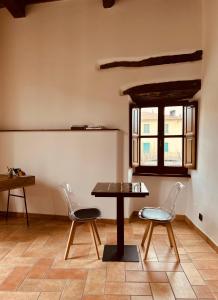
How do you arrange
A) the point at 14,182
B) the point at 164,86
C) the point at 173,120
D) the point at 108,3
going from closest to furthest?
1. the point at 14,182
2. the point at 164,86
3. the point at 108,3
4. the point at 173,120

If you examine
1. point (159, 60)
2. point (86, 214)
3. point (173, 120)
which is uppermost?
point (159, 60)

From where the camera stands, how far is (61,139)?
4324mm

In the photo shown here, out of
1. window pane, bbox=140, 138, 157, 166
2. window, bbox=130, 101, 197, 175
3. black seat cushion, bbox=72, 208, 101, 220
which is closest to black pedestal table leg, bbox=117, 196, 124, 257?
black seat cushion, bbox=72, 208, 101, 220

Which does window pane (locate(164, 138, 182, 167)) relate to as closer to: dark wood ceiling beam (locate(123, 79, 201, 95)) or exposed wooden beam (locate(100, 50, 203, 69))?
dark wood ceiling beam (locate(123, 79, 201, 95))

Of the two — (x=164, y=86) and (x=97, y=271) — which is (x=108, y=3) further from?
(x=97, y=271)

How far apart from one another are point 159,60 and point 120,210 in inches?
102

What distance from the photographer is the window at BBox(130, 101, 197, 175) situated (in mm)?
4398

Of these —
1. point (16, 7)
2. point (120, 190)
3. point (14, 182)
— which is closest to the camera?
point (120, 190)

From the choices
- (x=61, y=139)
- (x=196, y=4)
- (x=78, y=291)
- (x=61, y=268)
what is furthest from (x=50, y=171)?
(x=196, y=4)

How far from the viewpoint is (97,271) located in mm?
2617

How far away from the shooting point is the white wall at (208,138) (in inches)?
130

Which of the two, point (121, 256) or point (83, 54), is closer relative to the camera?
point (121, 256)

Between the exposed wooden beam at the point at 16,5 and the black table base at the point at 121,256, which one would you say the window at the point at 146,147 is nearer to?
the black table base at the point at 121,256

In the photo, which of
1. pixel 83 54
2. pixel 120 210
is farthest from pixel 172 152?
Result: pixel 83 54
